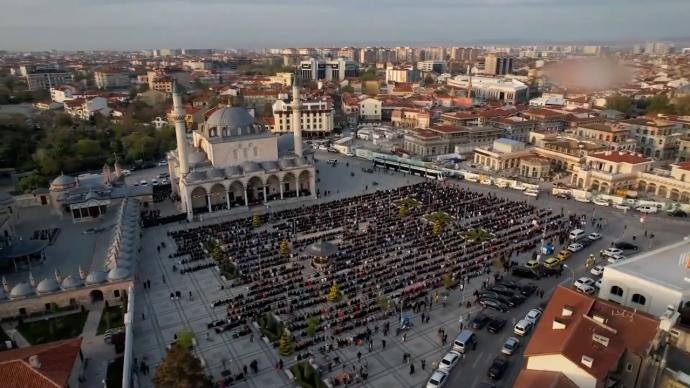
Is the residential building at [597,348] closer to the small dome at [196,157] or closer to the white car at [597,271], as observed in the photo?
the white car at [597,271]

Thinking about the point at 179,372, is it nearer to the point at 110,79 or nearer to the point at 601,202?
the point at 601,202

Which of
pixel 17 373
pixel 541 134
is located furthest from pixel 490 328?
pixel 541 134

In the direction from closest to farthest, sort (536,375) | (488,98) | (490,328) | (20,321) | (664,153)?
(536,375) → (490,328) → (20,321) → (664,153) → (488,98)

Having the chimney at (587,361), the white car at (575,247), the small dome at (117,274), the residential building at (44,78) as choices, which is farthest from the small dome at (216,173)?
the residential building at (44,78)

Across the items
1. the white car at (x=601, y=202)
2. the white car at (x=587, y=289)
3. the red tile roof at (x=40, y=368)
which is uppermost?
the red tile roof at (x=40, y=368)

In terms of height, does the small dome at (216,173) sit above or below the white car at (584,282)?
above

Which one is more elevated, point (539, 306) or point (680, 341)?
point (680, 341)

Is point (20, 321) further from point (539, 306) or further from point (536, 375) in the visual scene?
point (539, 306)
